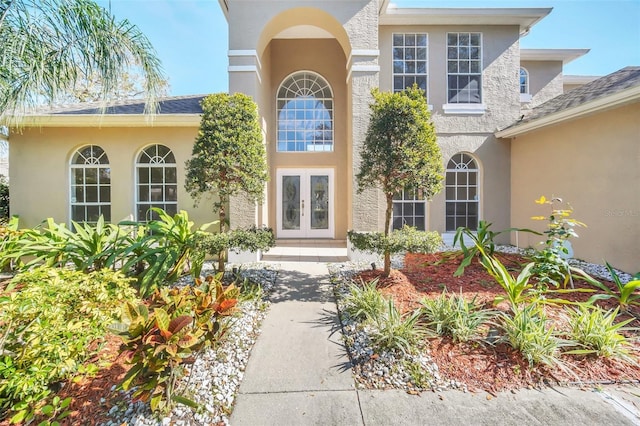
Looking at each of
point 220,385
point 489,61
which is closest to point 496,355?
point 220,385

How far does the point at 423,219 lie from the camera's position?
9516 millimetres

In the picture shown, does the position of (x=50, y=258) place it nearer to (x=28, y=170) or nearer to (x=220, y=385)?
(x=220, y=385)

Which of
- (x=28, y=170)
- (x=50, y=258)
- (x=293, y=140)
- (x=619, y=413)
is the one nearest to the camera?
(x=619, y=413)

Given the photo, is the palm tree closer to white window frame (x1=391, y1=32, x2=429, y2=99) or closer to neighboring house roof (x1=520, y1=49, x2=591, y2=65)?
white window frame (x1=391, y1=32, x2=429, y2=99)

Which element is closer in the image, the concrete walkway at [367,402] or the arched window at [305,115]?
the concrete walkway at [367,402]

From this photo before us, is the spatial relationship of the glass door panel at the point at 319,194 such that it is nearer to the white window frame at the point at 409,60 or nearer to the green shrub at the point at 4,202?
the white window frame at the point at 409,60

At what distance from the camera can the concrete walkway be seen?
253cm

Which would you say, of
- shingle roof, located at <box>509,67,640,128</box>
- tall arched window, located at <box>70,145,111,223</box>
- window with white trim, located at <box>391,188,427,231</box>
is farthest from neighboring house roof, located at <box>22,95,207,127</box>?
shingle roof, located at <box>509,67,640,128</box>

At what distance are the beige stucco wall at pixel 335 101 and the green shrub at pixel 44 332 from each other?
6918 mm

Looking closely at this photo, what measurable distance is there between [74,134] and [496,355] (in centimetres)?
1098

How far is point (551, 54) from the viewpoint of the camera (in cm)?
1149

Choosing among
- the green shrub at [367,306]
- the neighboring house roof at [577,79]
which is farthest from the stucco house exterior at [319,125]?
the green shrub at [367,306]

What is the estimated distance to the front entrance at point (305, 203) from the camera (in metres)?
10.1

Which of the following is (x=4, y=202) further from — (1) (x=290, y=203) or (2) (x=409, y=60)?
(2) (x=409, y=60)
